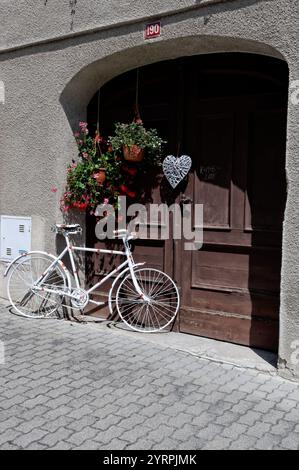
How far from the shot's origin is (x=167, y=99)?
522 centimetres

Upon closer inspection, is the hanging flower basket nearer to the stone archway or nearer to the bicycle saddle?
the bicycle saddle

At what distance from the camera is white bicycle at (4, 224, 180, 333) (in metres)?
5.25

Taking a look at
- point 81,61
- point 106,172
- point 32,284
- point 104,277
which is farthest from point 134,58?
point 32,284

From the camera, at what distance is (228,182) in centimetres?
482

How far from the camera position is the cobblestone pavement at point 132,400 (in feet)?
9.91

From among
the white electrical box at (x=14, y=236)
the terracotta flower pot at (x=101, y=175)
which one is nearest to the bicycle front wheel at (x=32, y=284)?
the white electrical box at (x=14, y=236)

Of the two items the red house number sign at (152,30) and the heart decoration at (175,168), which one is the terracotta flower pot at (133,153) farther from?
the red house number sign at (152,30)

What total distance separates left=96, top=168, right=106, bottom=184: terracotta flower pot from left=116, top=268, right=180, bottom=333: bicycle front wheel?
3.48 ft

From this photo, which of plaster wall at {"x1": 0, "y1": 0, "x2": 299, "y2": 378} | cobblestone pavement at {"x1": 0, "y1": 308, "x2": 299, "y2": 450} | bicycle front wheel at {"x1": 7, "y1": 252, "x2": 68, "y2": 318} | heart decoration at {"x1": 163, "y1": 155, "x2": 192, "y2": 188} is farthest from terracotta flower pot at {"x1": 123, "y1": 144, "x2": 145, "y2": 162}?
cobblestone pavement at {"x1": 0, "y1": 308, "x2": 299, "y2": 450}

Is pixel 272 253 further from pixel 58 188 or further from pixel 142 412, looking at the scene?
pixel 58 188

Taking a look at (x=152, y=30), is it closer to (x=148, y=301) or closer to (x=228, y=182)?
(x=228, y=182)

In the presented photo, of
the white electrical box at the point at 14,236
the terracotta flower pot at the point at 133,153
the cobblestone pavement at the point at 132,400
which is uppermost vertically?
the terracotta flower pot at the point at 133,153

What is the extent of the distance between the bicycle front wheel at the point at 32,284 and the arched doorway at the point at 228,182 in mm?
1199

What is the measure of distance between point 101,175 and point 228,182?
142 cm
